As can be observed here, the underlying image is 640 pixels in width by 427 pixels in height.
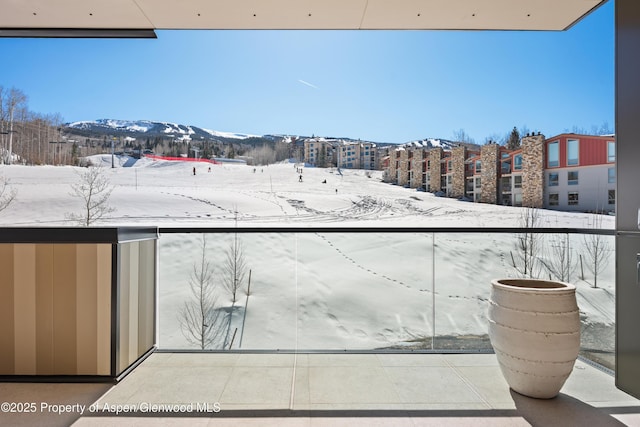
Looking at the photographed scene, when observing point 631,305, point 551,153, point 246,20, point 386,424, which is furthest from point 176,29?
point 551,153

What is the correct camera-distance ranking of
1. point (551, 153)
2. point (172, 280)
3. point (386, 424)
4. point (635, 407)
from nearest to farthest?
point (386, 424) → point (635, 407) → point (172, 280) → point (551, 153)

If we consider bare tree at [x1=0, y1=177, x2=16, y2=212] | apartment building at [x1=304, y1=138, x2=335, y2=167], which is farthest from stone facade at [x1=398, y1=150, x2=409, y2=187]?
bare tree at [x1=0, y1=177, x2=16, y2=212]

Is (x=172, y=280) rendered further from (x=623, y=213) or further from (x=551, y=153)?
(x=551, y=153)

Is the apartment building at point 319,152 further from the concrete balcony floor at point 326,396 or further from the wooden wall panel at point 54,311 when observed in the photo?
the wooden wall panel at point 54,311

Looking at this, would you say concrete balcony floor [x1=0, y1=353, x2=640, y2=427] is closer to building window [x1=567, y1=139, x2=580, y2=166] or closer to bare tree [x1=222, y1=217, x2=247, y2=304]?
bare tree [x1=222, y1=217, x2=247, y2=304]

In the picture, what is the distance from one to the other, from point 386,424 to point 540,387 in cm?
82

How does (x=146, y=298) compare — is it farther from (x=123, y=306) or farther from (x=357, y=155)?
(x=357, y=155)

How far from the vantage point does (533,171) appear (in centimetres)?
557

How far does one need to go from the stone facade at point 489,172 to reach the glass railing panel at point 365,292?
12.4ft

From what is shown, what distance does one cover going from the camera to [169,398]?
1.94 meters

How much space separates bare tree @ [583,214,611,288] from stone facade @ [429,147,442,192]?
3723 millimetres

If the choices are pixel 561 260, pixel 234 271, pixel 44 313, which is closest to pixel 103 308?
pixel 44 313

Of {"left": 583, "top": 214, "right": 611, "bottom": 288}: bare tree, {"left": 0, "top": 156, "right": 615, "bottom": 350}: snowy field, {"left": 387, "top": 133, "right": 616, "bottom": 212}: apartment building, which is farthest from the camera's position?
{"left": 387, "top": 133, "right": 616, "bottom": 212}: apartment building

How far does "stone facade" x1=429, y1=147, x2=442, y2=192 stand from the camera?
6600 mm
